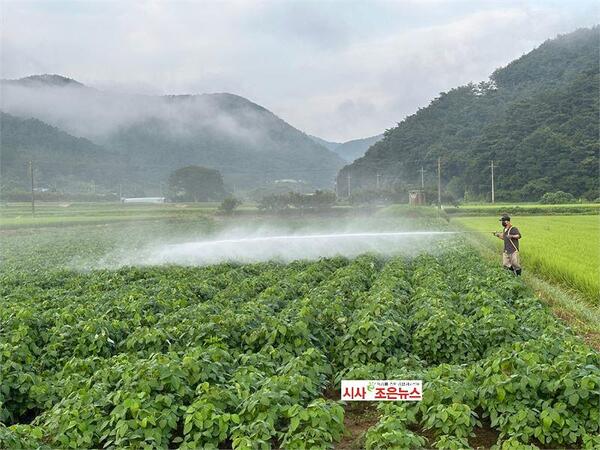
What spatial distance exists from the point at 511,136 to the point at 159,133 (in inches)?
967

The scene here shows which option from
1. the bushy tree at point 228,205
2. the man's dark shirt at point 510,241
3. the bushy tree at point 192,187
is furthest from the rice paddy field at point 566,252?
the bushy tree at point 192,187

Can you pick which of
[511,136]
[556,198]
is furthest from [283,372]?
[511,136]

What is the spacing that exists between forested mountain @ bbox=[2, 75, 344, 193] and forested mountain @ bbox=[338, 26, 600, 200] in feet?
20.8

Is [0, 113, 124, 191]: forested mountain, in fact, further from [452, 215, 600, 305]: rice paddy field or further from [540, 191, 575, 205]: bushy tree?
[540, 191, 575, 205]: bushy tree

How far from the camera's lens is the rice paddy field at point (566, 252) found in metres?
13.6

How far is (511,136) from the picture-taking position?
1663 inches

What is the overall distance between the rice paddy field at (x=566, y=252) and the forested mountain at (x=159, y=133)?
20.8 meters

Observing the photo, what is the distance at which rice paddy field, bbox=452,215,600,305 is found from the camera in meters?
13.6

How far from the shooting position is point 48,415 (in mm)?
5672

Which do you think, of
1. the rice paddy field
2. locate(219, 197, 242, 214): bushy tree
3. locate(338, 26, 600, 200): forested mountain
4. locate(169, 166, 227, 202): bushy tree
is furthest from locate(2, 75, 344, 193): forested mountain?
the rice paddy field

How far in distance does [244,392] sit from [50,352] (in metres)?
3.30

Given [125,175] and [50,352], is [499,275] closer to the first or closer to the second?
[50,352]

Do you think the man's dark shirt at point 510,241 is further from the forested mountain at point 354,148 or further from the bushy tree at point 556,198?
the forested mountain at point 354,148

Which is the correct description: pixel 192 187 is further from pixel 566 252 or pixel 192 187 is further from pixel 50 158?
pixel 566 252
